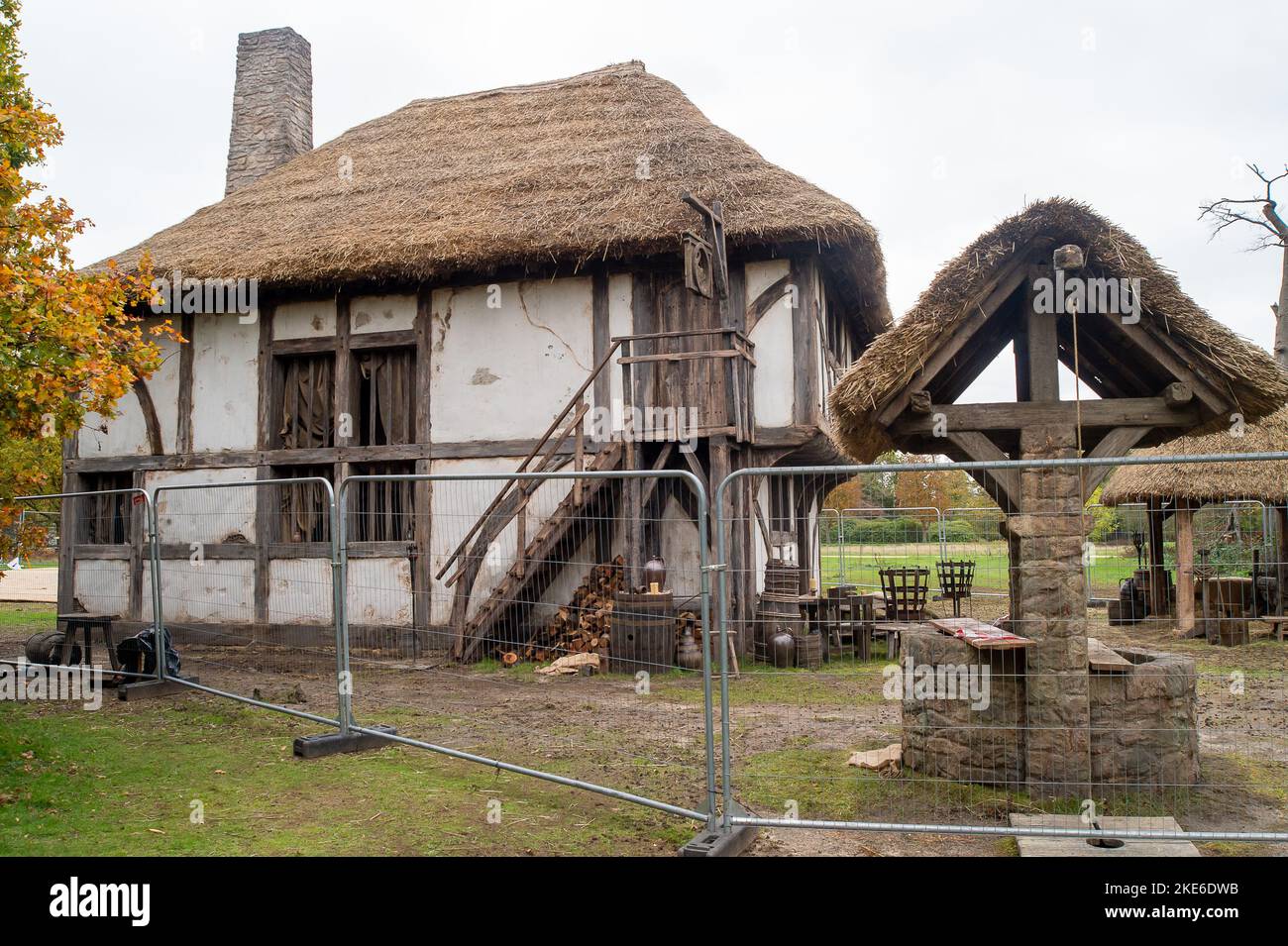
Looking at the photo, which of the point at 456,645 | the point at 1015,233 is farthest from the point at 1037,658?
the point at 456,645

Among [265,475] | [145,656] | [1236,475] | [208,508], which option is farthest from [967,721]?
[208,508]

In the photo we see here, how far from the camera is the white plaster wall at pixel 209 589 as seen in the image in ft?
42.2

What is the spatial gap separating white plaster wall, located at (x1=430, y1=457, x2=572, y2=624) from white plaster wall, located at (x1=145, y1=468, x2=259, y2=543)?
→ 2.75 meters

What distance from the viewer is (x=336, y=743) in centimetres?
643

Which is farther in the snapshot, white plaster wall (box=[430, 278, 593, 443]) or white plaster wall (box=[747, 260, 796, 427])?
white plaster wall (box=[430, 278, 593, 443])

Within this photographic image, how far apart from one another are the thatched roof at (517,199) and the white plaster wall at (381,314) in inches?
23.2

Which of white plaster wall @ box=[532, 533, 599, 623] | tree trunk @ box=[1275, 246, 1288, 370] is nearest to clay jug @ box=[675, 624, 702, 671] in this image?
white plaster wall @ box=[532, 533, 599, 623]

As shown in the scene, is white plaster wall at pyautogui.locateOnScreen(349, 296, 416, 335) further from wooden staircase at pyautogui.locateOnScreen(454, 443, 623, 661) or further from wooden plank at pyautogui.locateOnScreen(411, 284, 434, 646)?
wooden staircase at pyautogui.locateOnScreen(454, 443, 623, 661)

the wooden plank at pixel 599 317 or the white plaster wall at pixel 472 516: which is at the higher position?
the wooden plank at pixel 599 317

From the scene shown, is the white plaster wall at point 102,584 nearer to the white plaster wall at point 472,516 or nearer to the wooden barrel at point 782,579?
the white plaster wall at point 472,516

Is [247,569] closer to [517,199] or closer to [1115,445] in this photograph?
[517,199]

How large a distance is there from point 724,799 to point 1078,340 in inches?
157

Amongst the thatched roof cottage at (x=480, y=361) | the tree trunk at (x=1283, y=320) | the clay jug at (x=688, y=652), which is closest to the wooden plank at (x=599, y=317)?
the thatched roof cottage at (x=480, y=361)

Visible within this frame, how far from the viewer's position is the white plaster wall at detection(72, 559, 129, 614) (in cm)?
1358
